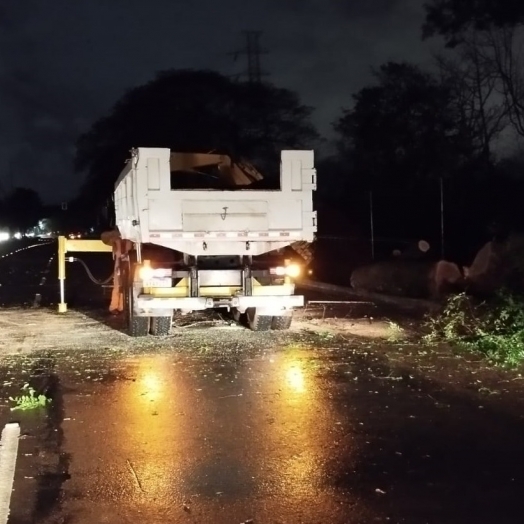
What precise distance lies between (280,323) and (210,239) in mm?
2166

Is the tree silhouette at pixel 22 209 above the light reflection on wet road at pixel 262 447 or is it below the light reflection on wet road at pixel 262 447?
above

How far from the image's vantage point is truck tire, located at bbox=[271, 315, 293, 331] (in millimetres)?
13305

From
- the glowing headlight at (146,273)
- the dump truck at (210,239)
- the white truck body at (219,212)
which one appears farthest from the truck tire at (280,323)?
the glowing headlight at (146,273)

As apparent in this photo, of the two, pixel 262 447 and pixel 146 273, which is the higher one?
pixel 146 273

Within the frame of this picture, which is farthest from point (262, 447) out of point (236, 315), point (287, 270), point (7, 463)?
point (236, 315)

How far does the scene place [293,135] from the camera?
46.7 m

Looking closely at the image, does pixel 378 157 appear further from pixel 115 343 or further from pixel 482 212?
pixel 115 343

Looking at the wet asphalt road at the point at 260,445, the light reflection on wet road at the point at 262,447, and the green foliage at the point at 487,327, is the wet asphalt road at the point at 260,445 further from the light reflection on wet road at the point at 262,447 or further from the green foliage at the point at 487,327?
the green foliage at the point at 487,327

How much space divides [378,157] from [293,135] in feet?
50.1

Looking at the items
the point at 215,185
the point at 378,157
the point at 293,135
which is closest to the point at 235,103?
the point at 293,135

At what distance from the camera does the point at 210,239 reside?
1212cm

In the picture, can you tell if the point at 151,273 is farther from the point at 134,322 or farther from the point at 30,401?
the point at 30,401

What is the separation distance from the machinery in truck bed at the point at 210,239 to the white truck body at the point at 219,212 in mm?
15

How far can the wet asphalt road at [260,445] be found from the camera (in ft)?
17.6
